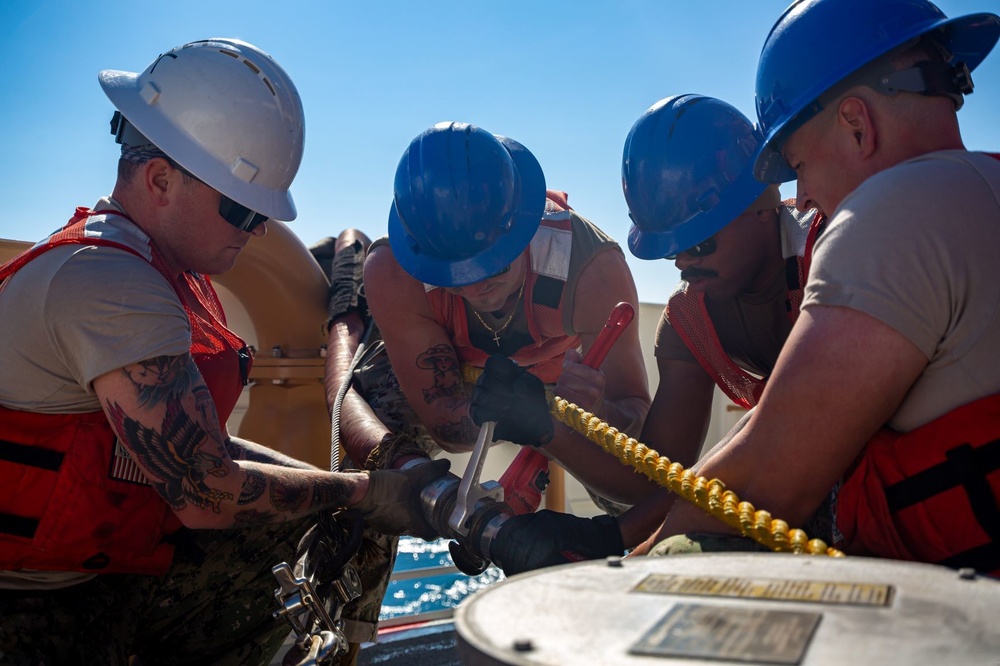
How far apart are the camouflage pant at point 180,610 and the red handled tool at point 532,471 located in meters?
0.71

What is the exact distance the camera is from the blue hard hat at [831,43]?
6.20 ft

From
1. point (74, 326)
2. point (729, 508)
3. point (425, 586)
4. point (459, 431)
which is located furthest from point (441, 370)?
point (729, 508)

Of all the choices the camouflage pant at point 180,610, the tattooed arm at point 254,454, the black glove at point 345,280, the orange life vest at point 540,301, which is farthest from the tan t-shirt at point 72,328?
the black glove at point 345,280

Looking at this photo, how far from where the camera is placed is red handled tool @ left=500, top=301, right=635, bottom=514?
9.20ft

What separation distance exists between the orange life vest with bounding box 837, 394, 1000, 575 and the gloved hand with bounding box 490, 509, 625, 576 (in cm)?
83

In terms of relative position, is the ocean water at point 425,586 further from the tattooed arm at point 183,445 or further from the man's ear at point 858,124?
the man's ear at point 858,124

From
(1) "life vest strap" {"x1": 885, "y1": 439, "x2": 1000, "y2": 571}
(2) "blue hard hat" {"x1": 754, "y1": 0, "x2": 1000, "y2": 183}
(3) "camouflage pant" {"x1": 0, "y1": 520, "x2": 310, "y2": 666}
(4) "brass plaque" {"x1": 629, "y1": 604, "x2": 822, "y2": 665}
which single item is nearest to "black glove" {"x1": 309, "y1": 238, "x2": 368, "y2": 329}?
(3) "camouflage pant" {"x1": 0, "y1": 520, "x2": 310, "y2": 666}

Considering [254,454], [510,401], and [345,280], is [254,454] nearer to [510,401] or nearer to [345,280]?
[510,401]

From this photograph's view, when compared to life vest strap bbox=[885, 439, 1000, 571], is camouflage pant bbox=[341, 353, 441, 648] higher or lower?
lower

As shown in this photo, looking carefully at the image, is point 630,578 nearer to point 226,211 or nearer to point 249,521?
point 249,521

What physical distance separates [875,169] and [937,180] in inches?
10.9

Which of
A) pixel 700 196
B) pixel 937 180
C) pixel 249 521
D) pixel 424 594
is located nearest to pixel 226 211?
pixel 249 521

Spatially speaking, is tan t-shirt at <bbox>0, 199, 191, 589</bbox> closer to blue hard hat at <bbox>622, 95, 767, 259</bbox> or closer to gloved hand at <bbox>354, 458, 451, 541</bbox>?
gloved hand at <bbox>354, 458, 451, 541</bbox>

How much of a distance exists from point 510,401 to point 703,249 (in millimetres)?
906
